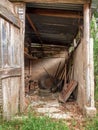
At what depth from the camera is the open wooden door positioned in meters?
4.06

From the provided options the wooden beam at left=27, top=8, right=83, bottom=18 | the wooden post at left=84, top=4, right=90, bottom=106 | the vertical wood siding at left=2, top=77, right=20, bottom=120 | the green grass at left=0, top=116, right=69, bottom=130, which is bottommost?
the green grass at left=0, top=116, right=69, bottom=130

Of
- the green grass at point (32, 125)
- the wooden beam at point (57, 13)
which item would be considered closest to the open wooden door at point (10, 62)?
the green grass at point (32, 125)

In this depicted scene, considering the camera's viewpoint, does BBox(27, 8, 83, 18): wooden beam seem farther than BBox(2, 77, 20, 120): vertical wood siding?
Yes

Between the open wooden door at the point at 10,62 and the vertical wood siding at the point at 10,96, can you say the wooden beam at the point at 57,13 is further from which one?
the vertical wood siding at the point at 10,96

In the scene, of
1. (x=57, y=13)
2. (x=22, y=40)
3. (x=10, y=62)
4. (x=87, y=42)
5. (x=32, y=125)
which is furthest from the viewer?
(x=57, y=13)

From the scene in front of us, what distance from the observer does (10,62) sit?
177 inches

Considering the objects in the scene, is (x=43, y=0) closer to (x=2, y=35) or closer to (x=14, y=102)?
(x=2, y=35)

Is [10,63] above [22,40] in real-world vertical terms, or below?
below

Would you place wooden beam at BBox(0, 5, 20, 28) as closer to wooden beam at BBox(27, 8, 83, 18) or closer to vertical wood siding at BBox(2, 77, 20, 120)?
wooden beam at BBox(27, 8, 83, 18)

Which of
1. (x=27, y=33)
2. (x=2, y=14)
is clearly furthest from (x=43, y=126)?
(x=27, y=33)

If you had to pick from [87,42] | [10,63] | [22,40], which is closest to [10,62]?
[10,63]

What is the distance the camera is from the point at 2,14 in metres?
3.90

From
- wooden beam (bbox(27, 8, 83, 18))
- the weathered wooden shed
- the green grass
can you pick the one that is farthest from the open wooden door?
wooden beam (bbox(27, 8, 83, 18))

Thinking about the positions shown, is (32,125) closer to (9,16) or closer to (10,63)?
(10,63)
